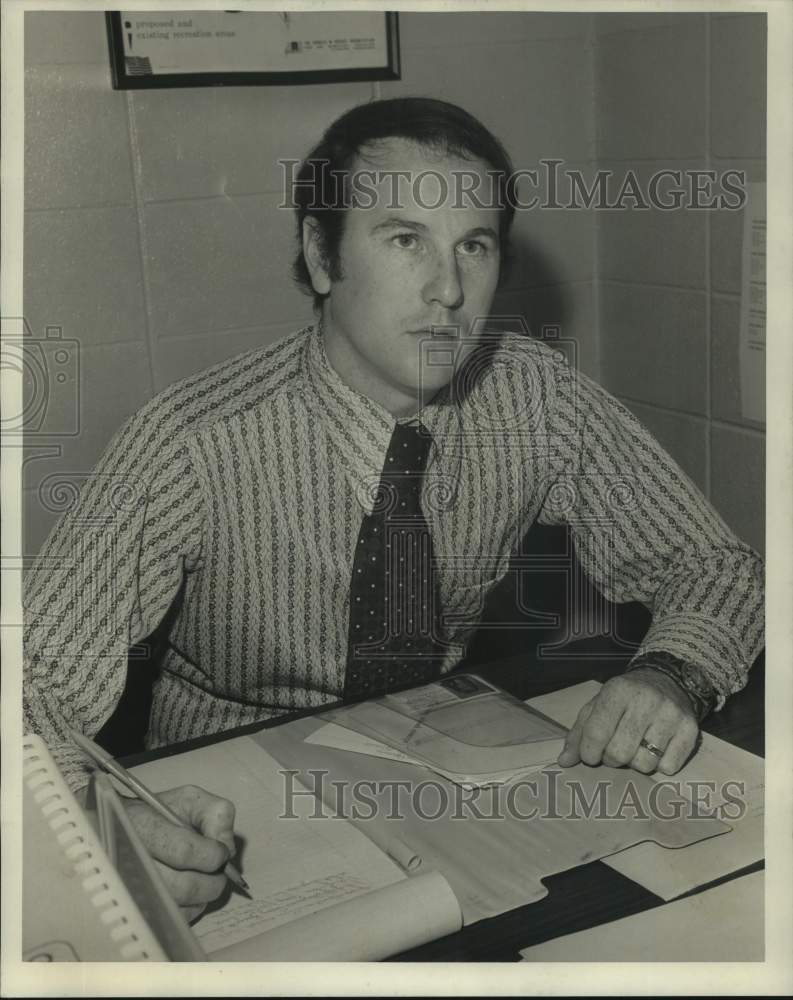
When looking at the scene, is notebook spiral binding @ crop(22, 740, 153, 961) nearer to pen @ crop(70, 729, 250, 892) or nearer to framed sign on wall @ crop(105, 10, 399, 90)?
pen @ crop(70, 729, 250, 892)

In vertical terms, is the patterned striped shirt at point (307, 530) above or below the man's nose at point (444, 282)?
below

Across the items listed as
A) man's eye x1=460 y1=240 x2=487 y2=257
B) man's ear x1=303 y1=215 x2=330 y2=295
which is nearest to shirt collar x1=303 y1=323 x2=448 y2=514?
man's ear x1=303 y1=215 x2=330 y2=295

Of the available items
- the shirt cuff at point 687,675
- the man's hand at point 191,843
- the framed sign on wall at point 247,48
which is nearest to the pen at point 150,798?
the man's hand at point 191,843

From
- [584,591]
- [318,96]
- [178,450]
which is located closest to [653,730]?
[584,591]

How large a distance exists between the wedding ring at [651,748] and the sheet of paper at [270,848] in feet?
0.96

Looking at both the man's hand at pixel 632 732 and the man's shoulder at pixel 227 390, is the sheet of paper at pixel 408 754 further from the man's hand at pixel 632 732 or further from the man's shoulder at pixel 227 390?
the man's shoulder at pixel 227 390

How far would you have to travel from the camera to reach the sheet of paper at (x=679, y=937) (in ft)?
2.64

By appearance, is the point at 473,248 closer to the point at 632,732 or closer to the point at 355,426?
the point at 355,426

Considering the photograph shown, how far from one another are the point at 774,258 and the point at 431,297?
47cm

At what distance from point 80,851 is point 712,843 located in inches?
20.7

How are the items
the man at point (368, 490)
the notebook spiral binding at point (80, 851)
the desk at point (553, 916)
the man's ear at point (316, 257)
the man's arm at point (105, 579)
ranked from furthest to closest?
the man's ear at point (316, 257), the man at point (368, 490), the man's arm at point (105, 579), the desk at point (553, 916), the notebook spiral binding at point (80, 851)

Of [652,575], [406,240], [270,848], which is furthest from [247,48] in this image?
[270,848]

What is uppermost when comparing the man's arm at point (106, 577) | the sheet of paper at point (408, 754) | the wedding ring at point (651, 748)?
the man's arm at point (106, 577)

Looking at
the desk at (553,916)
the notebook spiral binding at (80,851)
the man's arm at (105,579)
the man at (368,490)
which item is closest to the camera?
the notebook spiral binding at (80,851)
